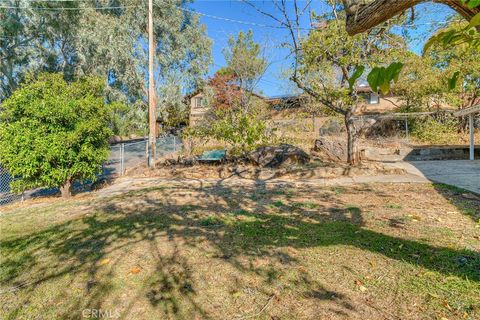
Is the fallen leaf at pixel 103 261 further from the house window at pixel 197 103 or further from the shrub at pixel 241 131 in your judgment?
the house window at pixel 197 103

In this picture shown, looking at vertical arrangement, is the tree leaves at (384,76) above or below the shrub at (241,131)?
below

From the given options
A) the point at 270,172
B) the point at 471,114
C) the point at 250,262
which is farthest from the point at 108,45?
the point at 471,114

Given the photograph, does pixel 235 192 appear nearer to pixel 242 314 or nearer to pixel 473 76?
pixel 242 314

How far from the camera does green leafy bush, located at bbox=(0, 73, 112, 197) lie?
22.0 feet

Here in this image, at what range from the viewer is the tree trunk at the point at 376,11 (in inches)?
65.6

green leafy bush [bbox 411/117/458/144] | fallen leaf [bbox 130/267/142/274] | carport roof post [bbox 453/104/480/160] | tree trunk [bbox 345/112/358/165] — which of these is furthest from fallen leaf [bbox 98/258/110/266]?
green leafy bush [bbox 411/117/458/144]

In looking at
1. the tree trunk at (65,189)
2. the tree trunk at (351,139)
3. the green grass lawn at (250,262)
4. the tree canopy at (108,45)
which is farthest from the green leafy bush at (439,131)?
the tree trunk at (65,189)

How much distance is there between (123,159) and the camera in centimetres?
1246

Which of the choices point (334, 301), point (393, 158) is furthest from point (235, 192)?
point (393, 158)

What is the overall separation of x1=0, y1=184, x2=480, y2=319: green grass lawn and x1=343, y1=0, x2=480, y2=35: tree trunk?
6.37 ft

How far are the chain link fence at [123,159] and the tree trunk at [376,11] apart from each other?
8.59m

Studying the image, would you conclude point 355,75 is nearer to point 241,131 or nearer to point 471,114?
point 241,131

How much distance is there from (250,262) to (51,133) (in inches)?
254

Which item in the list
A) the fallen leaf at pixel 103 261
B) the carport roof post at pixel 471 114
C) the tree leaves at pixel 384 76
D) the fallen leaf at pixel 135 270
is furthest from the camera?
the carport roof post at pixel 471 114
